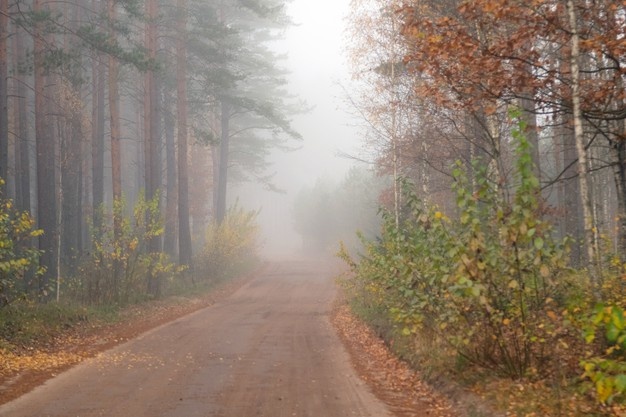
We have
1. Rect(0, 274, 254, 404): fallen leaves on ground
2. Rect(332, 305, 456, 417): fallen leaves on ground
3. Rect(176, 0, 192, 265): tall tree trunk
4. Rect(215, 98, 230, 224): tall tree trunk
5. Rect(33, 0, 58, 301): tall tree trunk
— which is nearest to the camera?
Rect(332, 305, 456, 417): fallen leaves on ground

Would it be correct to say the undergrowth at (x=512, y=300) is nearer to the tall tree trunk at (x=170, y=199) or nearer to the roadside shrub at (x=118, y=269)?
the roadside shrub at (x=118, y=269)

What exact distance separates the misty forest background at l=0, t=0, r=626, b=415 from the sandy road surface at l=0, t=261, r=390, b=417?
1549 millimetres

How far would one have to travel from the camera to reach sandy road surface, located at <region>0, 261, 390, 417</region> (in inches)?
295

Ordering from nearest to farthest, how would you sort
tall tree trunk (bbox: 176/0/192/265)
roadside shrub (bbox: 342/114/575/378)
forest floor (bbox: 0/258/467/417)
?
Answer: roadside shrub (bbox: 342/114/575/378)
forest floor (bbox: 0/258/467/417)
tall tree trunk (bbox: 176/0/192/265)

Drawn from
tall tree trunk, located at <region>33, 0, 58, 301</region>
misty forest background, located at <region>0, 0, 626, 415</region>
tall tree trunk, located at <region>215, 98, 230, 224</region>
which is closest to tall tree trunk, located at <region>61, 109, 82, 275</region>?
misty forest background, located at <region>0, 0, 626, 415</region>

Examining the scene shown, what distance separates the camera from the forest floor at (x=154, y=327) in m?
8.22

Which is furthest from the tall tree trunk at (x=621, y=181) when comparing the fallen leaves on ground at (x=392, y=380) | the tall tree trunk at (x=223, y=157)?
the tall tree trunk at (x=223, y=157)

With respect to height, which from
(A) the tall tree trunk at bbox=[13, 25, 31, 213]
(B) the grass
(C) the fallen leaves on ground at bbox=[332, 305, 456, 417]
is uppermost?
(A) the tall tree trunk at bbox=[13, 25, 31, 213]

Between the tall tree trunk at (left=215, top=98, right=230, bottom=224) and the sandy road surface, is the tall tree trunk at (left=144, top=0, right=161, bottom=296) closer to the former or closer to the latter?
the sandy road surface

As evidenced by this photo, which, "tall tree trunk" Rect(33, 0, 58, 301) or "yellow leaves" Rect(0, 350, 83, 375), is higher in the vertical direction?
"tall tree trunk" Rect(33, 0, 58, 301)

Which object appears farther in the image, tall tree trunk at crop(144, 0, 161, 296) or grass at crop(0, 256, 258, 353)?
tall tree trunk at crop(144, 0, 161, 296)

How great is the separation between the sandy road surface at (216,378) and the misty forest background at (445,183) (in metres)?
1.55

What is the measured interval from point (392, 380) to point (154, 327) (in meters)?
8.20

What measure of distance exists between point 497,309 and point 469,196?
154cm
